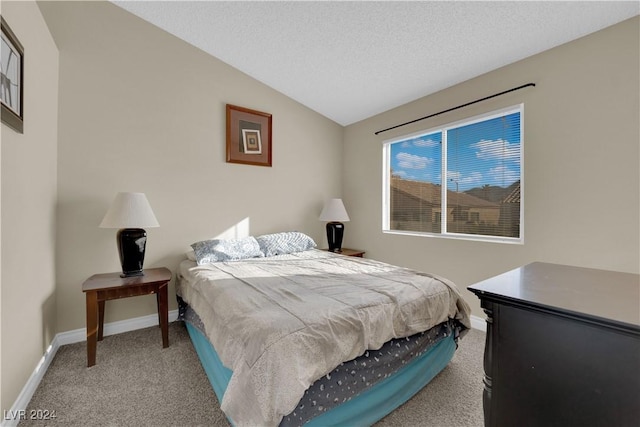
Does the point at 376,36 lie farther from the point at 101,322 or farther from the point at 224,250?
the point at 101,322

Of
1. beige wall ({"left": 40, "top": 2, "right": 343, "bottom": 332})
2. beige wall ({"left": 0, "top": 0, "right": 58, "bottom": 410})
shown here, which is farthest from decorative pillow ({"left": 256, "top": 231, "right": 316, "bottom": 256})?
beige wall ({"left": 0, "top": 0, "right": 58, "bottom": 410})

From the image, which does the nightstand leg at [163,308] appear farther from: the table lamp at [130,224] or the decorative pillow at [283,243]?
the decorative pillow at [283,243]

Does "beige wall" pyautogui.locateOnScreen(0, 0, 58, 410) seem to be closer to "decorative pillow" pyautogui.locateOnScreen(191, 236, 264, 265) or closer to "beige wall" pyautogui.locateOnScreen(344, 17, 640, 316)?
"decorative pillow" pyautogui.locateOnScreen(191, 236, 264, 265)

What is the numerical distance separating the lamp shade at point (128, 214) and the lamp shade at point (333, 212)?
2.01 meters

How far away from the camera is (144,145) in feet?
8.82

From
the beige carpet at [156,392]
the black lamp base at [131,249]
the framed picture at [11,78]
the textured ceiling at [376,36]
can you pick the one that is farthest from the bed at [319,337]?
the textured ceiling at [376,36]

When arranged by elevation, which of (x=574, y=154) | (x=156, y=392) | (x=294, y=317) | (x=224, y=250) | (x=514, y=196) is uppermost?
(x=574, y=154)

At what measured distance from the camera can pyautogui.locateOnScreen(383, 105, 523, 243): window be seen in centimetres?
256

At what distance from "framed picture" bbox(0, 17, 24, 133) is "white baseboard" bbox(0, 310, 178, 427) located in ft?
4.92

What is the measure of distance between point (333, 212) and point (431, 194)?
1.24m

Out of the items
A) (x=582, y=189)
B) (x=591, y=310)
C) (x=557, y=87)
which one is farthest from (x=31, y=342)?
(x=557, y=87)

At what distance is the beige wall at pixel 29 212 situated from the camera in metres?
1.45

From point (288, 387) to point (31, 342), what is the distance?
6.06 ft

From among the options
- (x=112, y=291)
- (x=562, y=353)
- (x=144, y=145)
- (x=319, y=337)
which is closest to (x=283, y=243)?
(x=112, y=291)
